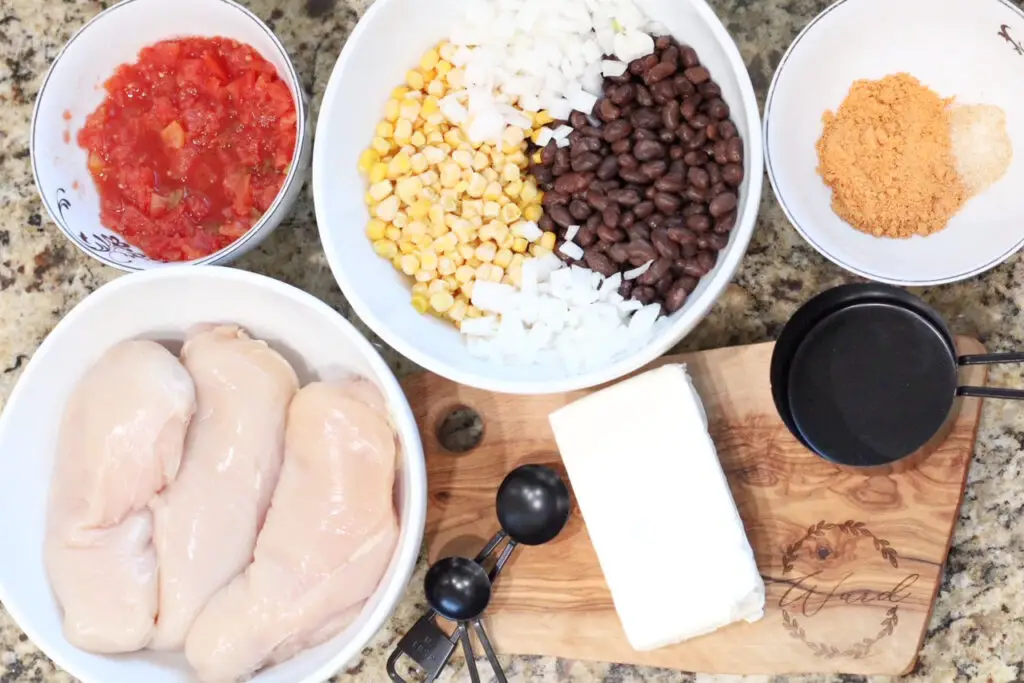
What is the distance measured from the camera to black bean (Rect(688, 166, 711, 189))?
5.64 ft

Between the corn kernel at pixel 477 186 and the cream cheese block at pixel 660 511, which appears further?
the corn kernel at pixel 477 186

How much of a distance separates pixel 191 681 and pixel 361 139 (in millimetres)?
1039

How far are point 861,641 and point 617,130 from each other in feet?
3.25

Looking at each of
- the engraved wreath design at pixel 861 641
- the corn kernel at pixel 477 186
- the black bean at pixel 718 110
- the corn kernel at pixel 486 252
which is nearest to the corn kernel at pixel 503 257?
the corn kernel at pixel 486 252

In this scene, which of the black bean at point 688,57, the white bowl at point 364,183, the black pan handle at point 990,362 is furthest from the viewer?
the black bean at point 688,57

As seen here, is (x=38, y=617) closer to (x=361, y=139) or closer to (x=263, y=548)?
(x=263, y=548)

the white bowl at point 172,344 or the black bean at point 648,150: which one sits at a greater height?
the black bean at point 648,150

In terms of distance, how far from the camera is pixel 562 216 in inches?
70.9

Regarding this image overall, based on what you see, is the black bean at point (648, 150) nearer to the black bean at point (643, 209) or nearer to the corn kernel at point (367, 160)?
the black bean at point (643, 209)

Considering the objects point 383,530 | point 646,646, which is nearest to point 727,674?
point 646,646

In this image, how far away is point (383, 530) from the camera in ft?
Result: 5.70

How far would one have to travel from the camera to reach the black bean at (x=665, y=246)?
173 cm

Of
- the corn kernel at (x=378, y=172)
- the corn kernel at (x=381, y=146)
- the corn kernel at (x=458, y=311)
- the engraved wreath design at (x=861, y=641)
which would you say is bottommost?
the engraved wreath design at (x=861, y=641)

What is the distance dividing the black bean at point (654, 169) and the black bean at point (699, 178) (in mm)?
49
